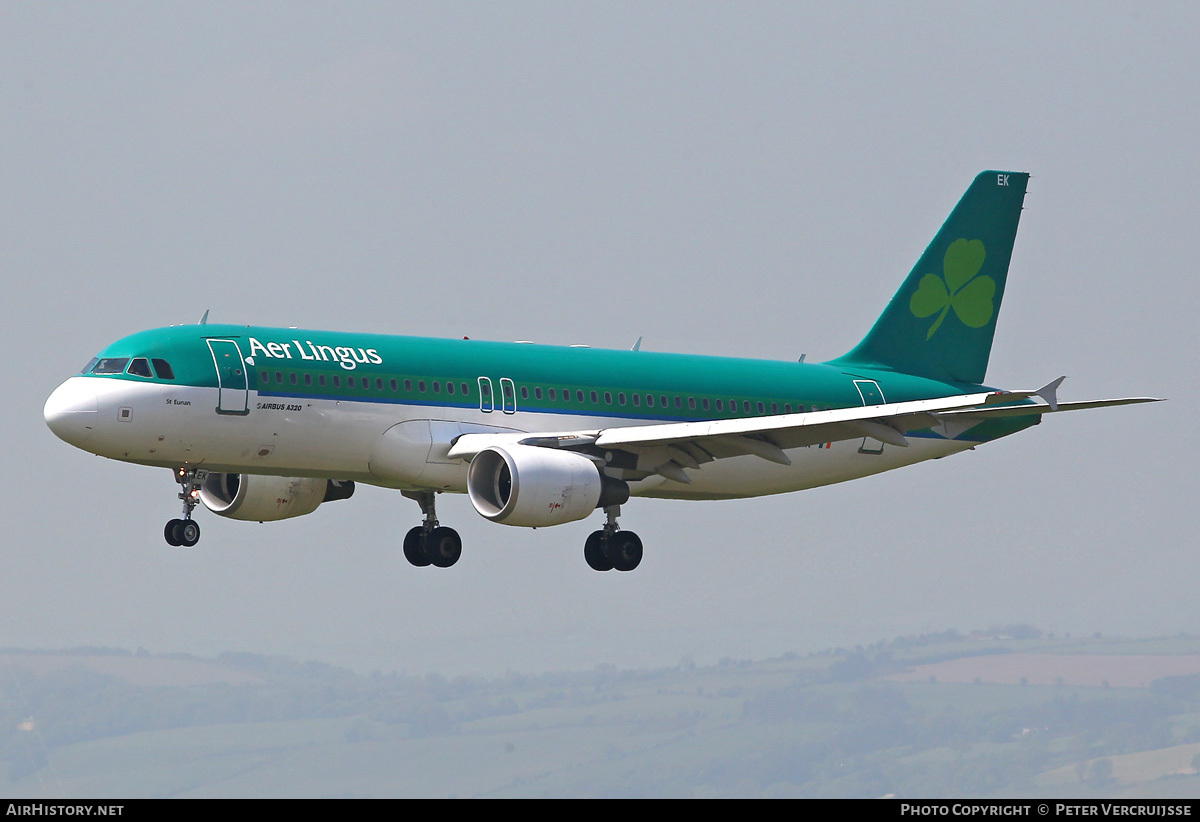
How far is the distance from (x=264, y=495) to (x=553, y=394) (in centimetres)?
761

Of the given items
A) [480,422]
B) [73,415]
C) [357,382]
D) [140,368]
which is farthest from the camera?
[480,422]

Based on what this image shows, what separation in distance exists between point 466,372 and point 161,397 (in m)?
7.31

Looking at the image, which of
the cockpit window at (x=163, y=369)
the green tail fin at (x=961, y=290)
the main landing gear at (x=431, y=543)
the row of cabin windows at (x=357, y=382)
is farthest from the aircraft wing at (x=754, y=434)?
the green tail fin at (x=961, y=290)

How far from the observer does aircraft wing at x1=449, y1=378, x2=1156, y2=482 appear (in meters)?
39.8

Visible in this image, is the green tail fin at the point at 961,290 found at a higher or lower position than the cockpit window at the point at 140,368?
higher

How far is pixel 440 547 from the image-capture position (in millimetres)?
45656

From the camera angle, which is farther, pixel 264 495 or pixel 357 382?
pixel 264 495

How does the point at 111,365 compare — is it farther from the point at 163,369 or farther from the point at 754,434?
the point at 754,434

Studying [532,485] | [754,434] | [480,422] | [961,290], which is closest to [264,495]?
[480,422]

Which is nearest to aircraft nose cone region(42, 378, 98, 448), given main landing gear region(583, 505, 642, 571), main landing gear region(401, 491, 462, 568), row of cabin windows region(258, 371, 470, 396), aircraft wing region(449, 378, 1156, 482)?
row of cabin windows region(258, 371, 470, 396)

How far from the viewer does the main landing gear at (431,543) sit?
45.7 meters

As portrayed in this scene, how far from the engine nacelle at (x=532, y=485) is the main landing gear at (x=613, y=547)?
2.71 m

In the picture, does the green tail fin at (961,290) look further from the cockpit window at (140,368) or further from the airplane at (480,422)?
the cockpit window at (140,368)

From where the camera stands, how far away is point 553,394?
43.5 m
